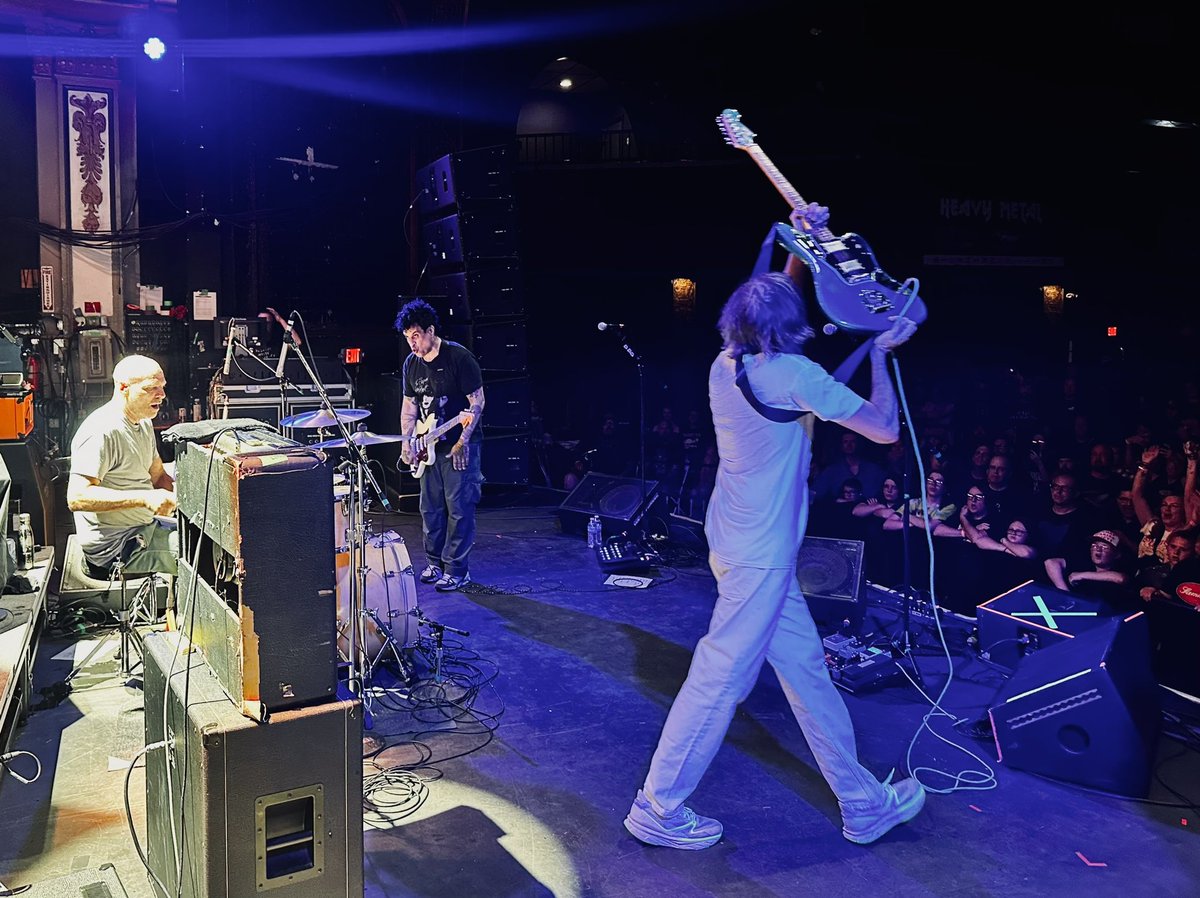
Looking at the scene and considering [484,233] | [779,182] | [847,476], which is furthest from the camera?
[484,233]

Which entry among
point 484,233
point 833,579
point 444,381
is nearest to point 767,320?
point 833,579

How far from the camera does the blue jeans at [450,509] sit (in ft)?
21.1

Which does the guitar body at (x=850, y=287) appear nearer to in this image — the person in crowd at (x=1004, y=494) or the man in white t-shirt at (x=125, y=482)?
the man in white t-shirt at (x=125, y=482)

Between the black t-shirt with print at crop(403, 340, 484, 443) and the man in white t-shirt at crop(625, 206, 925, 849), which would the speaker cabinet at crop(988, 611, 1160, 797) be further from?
the black t-shirt with print at crop(403, 340, 484, 443)

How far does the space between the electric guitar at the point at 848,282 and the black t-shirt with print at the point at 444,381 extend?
3317mm

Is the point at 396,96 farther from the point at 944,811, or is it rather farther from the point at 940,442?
the point at 944,811

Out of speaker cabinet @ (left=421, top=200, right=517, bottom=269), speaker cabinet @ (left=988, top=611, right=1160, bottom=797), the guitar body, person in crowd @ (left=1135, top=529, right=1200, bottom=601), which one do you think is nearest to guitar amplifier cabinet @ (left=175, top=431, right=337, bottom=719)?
the guitar body

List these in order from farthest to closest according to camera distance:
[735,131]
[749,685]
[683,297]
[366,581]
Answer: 1. [683,297]
2. [366,581]
3. [735,131]
4. [749,685]

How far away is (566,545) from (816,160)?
6618 millimetres

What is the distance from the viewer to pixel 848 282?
325cm

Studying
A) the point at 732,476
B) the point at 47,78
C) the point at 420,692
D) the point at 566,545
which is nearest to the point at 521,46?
the point at 47,78

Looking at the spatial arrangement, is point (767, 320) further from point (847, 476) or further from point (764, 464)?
point (847, 476)

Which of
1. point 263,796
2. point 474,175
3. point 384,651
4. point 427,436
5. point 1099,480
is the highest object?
point 474,175

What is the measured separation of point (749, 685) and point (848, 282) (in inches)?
52.5
